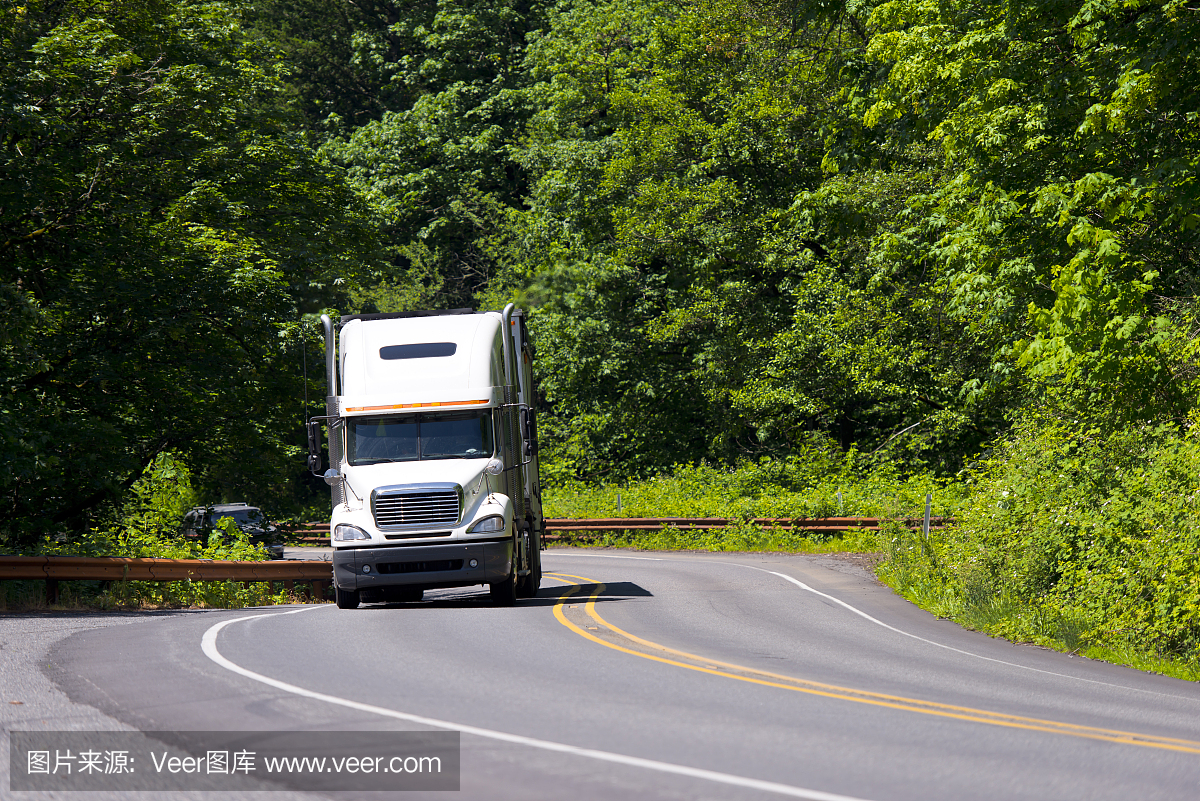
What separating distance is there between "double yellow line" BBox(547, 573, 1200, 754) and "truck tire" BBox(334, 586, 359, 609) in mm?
4000

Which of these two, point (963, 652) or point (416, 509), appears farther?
point (416, 509)

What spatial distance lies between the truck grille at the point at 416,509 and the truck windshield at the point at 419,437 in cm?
66

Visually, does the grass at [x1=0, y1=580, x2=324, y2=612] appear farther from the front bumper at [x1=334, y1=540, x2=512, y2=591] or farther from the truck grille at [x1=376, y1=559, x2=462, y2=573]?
the truck grille at [x1=376, y1=559, x2=462, y2=573]

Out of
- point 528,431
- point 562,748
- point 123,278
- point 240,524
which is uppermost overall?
point 123,278

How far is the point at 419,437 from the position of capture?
16391mm

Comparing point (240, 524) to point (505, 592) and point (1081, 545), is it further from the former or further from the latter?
point (1081, 545)

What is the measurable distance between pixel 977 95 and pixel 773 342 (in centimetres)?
1807

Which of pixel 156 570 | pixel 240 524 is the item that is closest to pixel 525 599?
pixel 156 570

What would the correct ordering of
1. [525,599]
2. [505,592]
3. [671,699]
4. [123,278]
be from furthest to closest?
[123,278] → [525,599] → [505,592] → [671,699]

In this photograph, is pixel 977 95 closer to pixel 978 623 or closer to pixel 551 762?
pixel 978 623

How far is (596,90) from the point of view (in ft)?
146

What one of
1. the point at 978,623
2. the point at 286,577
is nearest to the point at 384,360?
the point at 286,577

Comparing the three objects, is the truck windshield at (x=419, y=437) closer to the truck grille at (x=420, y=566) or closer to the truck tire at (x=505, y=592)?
the truck grille at (x=420, y=566)

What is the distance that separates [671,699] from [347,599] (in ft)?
28.2
